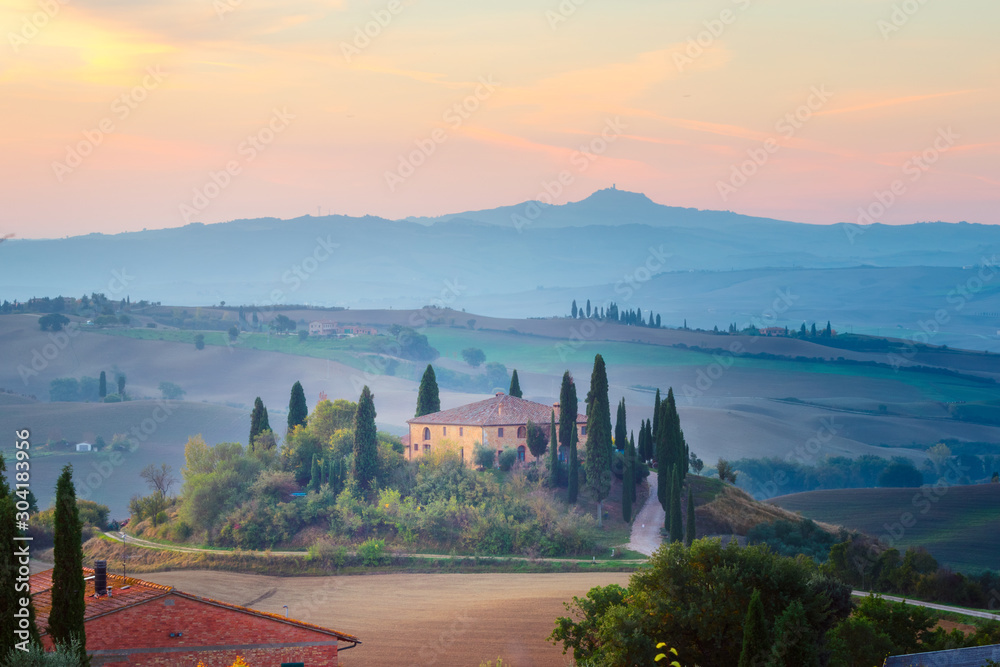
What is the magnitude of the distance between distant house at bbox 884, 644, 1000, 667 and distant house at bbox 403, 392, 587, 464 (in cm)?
4010

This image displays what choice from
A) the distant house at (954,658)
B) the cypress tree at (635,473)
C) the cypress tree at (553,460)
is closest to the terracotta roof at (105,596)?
the distant house at (954,658)

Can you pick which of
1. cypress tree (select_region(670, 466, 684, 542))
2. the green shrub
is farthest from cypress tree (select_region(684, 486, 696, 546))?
the green shrub

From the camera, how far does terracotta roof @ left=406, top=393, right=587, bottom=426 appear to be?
65.9 meters

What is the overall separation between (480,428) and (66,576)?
4288cm

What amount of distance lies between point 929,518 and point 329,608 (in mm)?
46781

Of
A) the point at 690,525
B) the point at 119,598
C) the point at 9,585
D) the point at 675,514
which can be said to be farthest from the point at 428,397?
the point at 9,585

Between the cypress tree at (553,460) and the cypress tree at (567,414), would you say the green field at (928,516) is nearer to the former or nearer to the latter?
the cypress tree at (567,414)

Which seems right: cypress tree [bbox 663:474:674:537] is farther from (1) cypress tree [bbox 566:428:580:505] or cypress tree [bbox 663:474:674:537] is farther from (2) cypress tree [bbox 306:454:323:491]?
(2) cypress tree [bbox 306:454:323:491]

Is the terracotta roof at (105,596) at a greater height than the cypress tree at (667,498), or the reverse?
the terracotta roof at (105,596)

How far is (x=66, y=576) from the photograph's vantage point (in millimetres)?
22922

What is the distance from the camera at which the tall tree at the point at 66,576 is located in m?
22.7

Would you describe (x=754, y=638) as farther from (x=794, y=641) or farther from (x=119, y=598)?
(x=119, y=598)

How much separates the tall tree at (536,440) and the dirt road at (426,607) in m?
13.2

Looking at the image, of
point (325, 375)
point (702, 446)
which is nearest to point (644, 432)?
point (702, 446)
